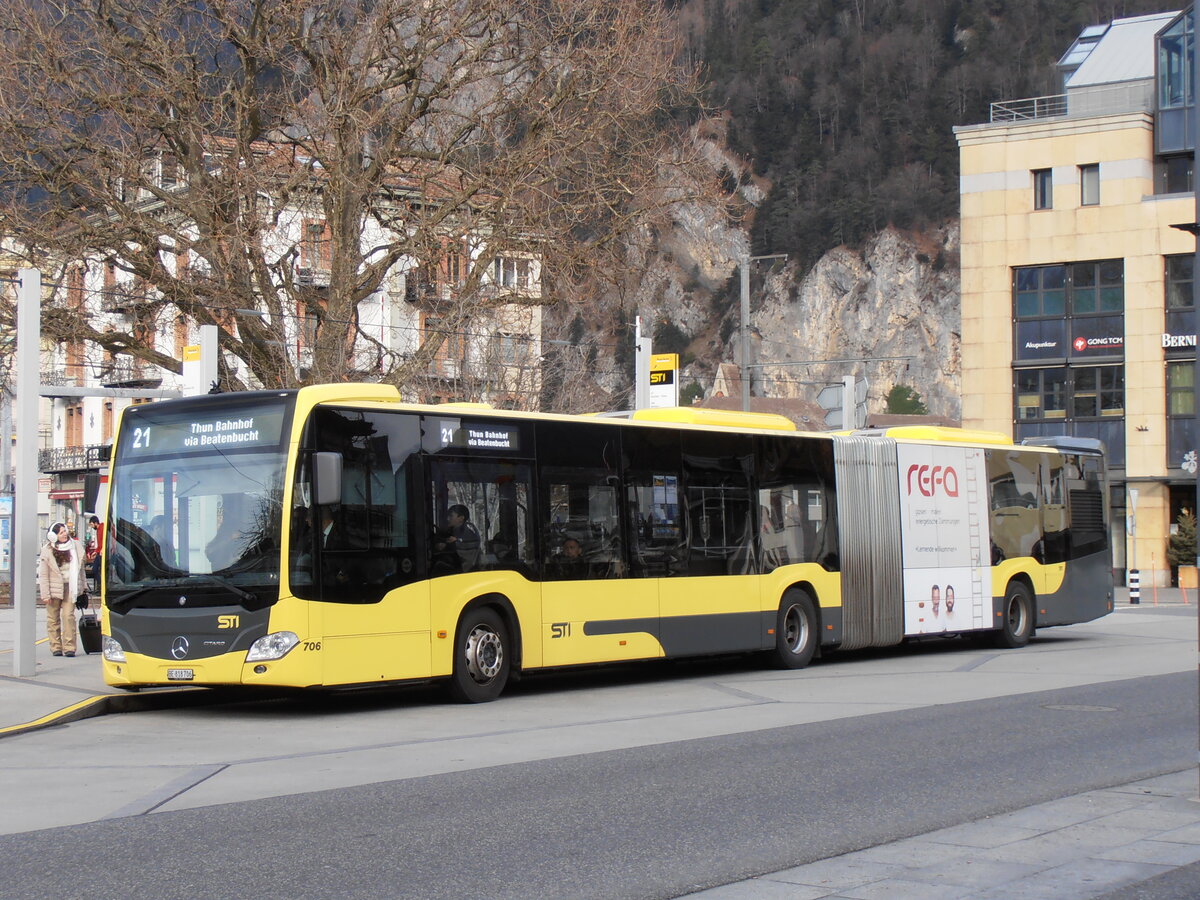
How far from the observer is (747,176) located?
183 meters

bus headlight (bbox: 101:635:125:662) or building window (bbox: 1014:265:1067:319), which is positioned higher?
building window (bbox: 1014:265:1067:319)

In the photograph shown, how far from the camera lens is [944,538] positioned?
71.6ft

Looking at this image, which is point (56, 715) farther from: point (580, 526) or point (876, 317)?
point (876, 317)

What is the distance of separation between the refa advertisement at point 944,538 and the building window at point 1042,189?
35146mm

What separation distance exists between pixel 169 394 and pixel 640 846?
48.7 ft

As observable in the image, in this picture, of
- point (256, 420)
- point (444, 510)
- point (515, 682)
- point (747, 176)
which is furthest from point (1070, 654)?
point (747, 176)

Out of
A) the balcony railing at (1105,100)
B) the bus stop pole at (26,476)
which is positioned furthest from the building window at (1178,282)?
the bus stop pole at (26,476)

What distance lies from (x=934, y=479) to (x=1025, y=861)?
15138 millimetres

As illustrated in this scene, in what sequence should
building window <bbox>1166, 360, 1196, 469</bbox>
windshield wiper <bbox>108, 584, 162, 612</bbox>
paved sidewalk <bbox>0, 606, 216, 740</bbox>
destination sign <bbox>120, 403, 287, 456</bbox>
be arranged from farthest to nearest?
building window <bbox>1166, 360, 1196, 469</bbox>
windshield wiper <bbox>108, 584, 162, 612</bbox>
destination sign <bbox>120, 403, 287, 456</bbox>
paved sidewalk <bbox>0, 606, 216, 740</bbox>

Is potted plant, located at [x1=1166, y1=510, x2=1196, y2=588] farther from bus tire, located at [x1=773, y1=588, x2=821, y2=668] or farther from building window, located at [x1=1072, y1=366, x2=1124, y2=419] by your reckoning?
bus tire, located at [x1=773, y1=588, x2=821, y2=668]

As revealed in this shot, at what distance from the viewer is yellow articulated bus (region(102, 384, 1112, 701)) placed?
43.8 feet

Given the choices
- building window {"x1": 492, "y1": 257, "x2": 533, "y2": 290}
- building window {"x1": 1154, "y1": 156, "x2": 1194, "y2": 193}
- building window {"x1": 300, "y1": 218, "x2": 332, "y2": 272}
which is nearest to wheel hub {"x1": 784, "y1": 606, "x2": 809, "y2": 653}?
building window {"x1": 492, "y1": 257, "x2": 533, "y2": 290}

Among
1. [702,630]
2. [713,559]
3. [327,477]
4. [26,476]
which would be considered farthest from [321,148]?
[327,477]

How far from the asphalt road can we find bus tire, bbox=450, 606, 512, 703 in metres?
3.55
